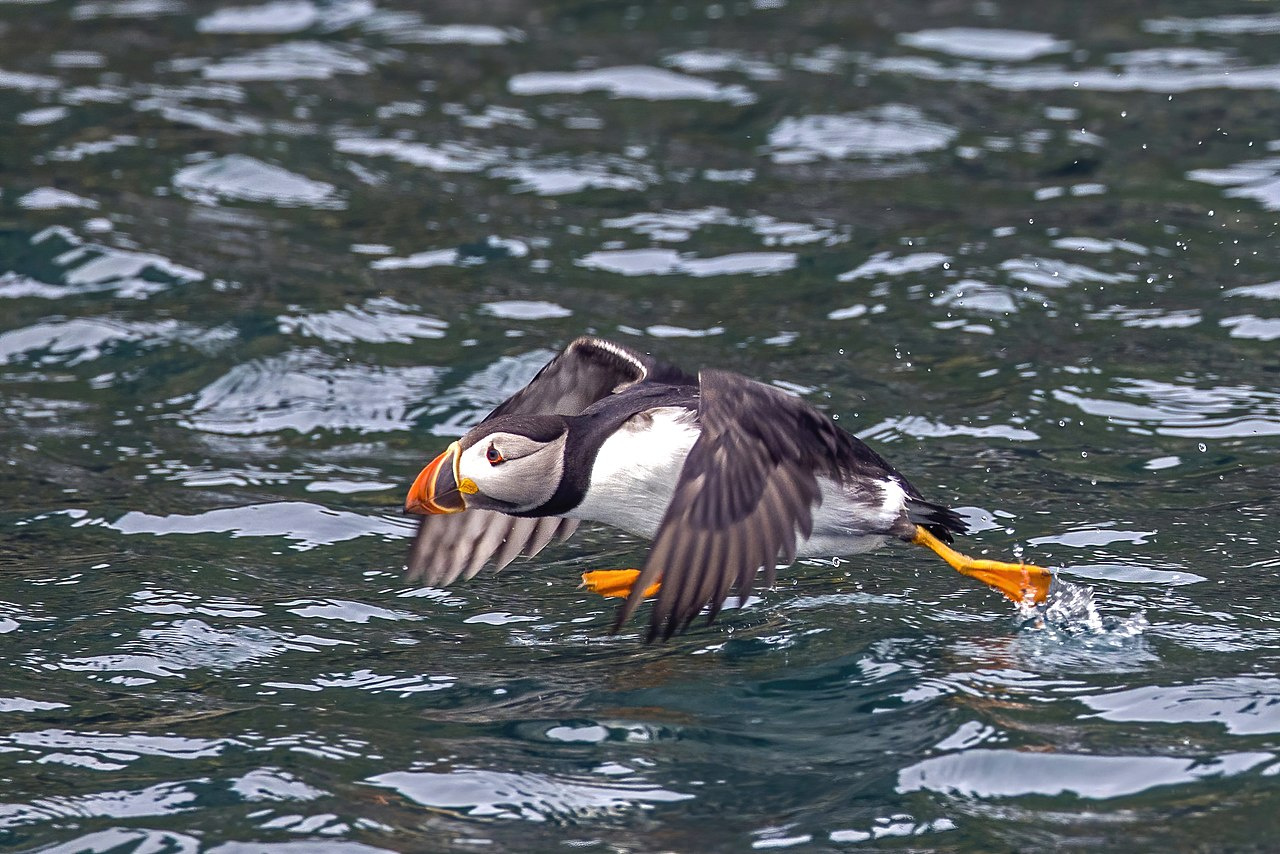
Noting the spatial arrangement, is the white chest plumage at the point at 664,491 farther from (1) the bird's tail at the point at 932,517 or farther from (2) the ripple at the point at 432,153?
(2) the ripple at the point at 432,153

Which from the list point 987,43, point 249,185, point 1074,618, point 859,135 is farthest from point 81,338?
point 987,43

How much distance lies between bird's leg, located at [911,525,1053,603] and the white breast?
84 cm

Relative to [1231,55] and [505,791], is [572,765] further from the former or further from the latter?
[1231,55]

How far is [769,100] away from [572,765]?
6.91 m

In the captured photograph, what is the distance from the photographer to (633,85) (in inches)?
430

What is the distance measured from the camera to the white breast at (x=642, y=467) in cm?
531

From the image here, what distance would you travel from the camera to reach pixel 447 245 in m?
8.95

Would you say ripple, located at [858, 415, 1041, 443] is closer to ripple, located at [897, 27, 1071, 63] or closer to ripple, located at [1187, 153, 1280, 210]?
ripple, located at [1187, 153, 1280, 210]

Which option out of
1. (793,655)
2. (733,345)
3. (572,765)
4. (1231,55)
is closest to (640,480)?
(793,655)

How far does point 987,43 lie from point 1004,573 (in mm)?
6906

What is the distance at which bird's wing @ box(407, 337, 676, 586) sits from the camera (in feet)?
19.2

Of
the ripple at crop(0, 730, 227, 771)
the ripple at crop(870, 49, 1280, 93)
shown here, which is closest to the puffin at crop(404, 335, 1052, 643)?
the ripple at crop(0, 730, 227, 771)

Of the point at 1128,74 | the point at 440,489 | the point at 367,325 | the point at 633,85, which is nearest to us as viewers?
the point at 440,489

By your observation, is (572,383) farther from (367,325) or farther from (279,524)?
(367,325)
